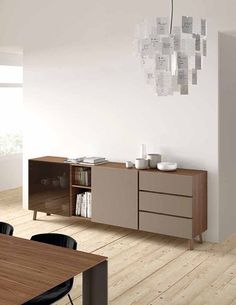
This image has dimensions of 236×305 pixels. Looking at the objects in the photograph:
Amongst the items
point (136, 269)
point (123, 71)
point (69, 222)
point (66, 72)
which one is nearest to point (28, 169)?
point (69, 222)

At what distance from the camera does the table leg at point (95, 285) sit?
9.55 ft

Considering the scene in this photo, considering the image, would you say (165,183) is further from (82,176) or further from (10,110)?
(10,110)

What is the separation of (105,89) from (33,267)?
3.92 meters

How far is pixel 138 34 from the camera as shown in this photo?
384cm

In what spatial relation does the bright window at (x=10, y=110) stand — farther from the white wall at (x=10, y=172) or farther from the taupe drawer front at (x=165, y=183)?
the taupe drawer front at (x=165, y=183)

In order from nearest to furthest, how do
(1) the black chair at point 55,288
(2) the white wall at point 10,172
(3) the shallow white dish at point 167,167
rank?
(1) the black chair at point 55,288 < (3) the shallow white dish at point 167,167 < (2) the white wall at point 10,172

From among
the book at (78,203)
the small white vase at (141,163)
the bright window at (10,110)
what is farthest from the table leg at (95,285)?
the bright window at (10,110)

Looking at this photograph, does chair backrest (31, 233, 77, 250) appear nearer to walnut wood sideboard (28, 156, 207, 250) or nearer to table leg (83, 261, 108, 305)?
table leg (83, 261, 108, 305)

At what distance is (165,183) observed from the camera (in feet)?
18.5

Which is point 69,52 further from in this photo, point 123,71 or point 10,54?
point 10,54

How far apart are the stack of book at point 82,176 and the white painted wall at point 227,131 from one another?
1.66 m

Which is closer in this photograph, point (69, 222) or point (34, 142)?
point (69, 222)

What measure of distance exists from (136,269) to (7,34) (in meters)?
4.15

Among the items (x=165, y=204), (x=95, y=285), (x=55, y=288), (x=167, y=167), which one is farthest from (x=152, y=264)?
(x=95, y=285)
